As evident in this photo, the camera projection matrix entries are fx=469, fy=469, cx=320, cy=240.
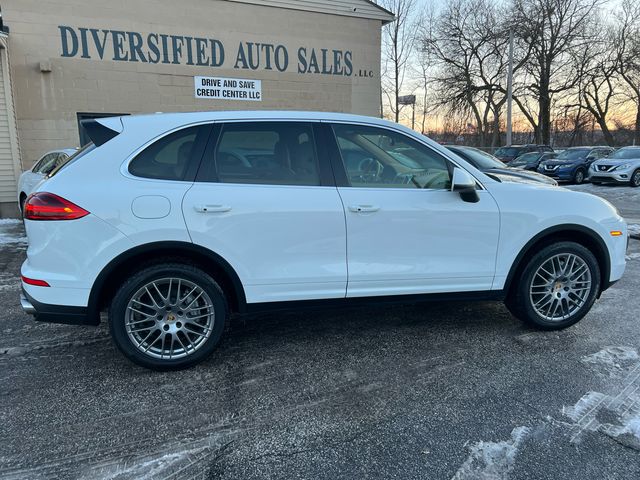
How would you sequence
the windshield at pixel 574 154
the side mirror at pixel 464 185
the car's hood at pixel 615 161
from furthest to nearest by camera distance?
1. the windshield at pixel 574 154
2. the car's hood at pixel 615 161
3. the side mirror at pixel 464 185

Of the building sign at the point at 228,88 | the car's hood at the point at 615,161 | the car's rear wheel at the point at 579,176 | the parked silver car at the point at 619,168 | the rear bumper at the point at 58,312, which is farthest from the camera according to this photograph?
the car's rear wheel at the point at 579,176

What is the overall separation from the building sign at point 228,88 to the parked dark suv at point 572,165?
12.7m

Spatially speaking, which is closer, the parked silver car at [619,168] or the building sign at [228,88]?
the building sign at [228,88]

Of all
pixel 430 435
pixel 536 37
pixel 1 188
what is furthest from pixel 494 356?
pixel 536 37

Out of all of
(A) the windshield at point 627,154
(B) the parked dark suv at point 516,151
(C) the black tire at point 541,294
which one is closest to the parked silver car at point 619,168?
(A) the windshield at point 627,154

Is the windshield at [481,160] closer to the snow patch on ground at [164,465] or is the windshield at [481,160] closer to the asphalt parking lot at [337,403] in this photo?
the asphalt parking lot at [337,403]

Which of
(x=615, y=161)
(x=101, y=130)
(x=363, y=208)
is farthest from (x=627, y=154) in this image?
(x=101, y=130)

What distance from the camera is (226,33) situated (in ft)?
39.9

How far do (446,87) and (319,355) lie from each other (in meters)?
33.7

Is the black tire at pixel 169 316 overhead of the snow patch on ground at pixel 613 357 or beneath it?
overhead

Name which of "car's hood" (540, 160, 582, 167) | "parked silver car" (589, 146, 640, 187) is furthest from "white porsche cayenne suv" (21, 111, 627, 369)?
"car's hood" (540, 160, 582, 167)

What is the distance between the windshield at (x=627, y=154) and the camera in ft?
59.1

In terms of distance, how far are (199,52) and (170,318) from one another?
34.0 feet

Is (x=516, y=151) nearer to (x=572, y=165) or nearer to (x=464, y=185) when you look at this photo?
(x=572, y=165)
